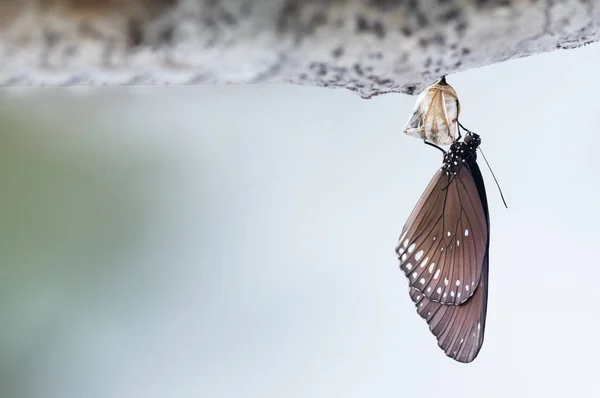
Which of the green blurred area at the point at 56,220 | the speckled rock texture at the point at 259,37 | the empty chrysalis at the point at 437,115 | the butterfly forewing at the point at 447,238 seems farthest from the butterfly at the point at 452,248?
the green blurred area at the point at 56,220

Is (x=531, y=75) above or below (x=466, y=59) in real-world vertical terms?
above

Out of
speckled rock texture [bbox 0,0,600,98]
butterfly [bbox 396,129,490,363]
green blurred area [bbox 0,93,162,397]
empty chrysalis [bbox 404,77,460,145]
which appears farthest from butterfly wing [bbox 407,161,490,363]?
green blurred area [bbox 0,93,162,397]

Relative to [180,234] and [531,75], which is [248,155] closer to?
[180,234]

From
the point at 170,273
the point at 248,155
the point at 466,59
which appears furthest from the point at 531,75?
the point at 466,59

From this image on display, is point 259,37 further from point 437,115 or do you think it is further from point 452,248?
point 452,248

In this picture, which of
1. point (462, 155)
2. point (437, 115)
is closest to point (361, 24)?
point (437, 115)

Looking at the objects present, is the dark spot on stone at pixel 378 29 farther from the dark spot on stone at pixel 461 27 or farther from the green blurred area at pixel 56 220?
the green blurred area at pixel 56 220
